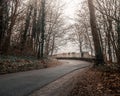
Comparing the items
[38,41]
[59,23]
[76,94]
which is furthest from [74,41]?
[76,94]

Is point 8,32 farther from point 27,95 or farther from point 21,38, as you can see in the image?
point 27,95

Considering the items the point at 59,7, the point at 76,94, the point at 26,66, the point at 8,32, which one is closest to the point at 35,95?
the point at 76,94

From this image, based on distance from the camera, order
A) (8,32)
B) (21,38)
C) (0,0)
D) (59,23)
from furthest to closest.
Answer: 1. (59,23)
2. (21,38)
3. (8,32)
4. (0,0)

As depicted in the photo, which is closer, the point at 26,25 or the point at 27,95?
the point at 27,95

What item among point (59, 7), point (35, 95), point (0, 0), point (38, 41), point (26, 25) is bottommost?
point (35, 95)

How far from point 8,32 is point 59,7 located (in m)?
18.6

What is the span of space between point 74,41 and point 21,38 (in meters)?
29.6

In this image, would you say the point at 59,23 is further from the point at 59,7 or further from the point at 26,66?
the point at 26,66

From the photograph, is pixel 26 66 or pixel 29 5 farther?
pixel 29 5

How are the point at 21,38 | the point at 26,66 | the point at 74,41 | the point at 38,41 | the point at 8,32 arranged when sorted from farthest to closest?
1. the point at 74,41
2. the point at 38,41
3. the point at 21,38
4. the point at 8,32
5. the point at 26,66

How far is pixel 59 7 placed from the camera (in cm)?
3781

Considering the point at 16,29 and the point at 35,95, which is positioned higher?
the point at 16,29

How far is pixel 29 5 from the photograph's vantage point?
89.4ft

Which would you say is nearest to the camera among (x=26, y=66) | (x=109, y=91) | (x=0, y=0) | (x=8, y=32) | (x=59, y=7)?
(x=109, y=91)
